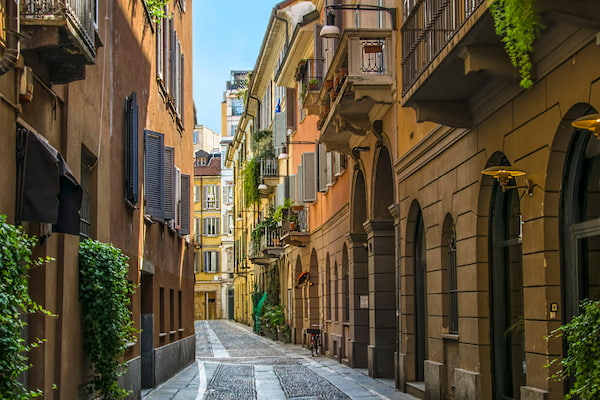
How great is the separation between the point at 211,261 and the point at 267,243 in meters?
50.8

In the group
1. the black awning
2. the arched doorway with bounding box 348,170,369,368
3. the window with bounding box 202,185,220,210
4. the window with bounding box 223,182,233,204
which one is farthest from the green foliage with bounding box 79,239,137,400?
the window with bounding box 202,185,220,210

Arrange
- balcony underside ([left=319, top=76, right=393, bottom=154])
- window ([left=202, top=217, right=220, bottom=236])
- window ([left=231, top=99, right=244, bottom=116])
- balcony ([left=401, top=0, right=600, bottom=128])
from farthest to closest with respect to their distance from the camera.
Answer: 1. window ([left=231, top=99, right=244, bottom=116])
2. window ([left=202, top=217, right=220, bottom=236])
3. balcony underside ([left=319, top=76, right=393, bottom=154])
4. balcony ([left=401, top=0, right=600, bottom=128])

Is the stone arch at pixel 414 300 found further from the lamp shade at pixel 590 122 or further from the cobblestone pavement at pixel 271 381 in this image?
the lamp shade at pixel 590 122

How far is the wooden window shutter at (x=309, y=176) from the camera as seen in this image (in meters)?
34.1

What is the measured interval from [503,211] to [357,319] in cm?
1230

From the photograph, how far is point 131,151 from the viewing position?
53.7 feet

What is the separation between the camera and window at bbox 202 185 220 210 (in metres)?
97.0

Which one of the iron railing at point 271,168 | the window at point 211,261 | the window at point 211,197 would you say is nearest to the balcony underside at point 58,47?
the iron railing at point 271,168

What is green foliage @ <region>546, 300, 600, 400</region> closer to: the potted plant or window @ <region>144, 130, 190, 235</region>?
window @ <region>144, 130, 190, 235</region>

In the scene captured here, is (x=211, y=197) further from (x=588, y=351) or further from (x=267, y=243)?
(x=588, y=351)

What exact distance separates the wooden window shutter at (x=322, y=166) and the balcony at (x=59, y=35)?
21473mm

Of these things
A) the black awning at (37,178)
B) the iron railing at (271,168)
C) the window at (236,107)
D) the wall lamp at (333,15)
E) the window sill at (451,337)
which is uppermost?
the window at (236,107)

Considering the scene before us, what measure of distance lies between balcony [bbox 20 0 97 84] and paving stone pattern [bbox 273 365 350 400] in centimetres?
961

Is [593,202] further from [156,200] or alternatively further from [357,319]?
[357,319]
